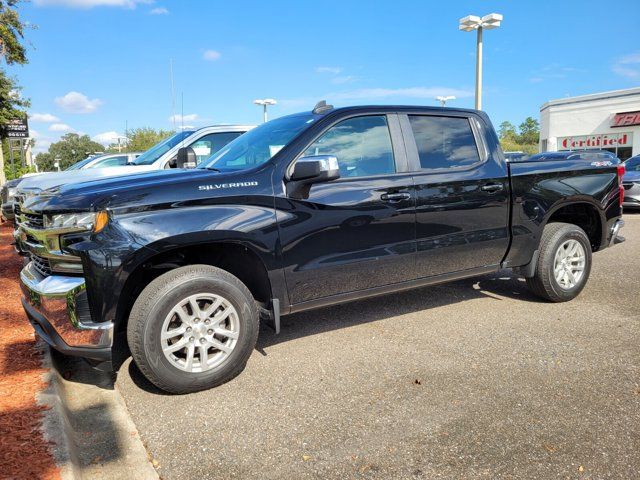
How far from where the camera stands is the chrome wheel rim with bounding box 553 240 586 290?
17.5 feet

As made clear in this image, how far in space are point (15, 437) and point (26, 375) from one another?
3.07ft

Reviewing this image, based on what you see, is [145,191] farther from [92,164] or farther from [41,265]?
[92,164]

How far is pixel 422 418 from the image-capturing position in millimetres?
3135

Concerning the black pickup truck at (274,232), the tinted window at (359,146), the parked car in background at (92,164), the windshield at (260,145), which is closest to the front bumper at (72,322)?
the black pickup truck at (274,232)

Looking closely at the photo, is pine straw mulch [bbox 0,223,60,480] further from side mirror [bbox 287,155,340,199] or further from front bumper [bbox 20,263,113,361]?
side mirror [bbox 287,155,340,199]

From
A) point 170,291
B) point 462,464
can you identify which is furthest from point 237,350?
point 462,464

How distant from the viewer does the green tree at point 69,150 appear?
10275cm

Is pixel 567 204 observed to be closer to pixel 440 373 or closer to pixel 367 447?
pixel 440 373

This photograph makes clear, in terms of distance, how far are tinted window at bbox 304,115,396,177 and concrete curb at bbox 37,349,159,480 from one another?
2302 mm

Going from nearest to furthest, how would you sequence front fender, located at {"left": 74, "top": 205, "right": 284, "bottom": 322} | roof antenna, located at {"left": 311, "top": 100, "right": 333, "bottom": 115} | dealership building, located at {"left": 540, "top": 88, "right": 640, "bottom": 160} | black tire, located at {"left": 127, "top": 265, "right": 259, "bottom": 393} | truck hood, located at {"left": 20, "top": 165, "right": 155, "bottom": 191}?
front fender, located at {"left": 74, "top": 205, "right": 284, "bottom": 322}, black tire, located at {"left": 127, "top": 265, "right": 259, "bottom": 393}, roof antenna, located at {"left": 311, "top": 100, "right": 333, "bottom": 115}, truck hood, located at {"left": 20, "top": 165, "right": 155, "bottom": 191}, dealership building, located at {"left": 540, "top": 88, "right": 640, "bottom": 160}

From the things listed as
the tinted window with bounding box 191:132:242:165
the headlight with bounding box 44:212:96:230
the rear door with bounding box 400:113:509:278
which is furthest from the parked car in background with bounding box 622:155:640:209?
the headlight with bounding box 44:212:96:230

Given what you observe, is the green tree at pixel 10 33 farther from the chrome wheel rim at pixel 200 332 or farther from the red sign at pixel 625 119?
the red sign at pixel 625 119

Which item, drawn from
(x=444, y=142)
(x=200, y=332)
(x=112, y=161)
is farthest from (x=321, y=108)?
(x=112, y=161)

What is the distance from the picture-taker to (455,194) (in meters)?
4.54
